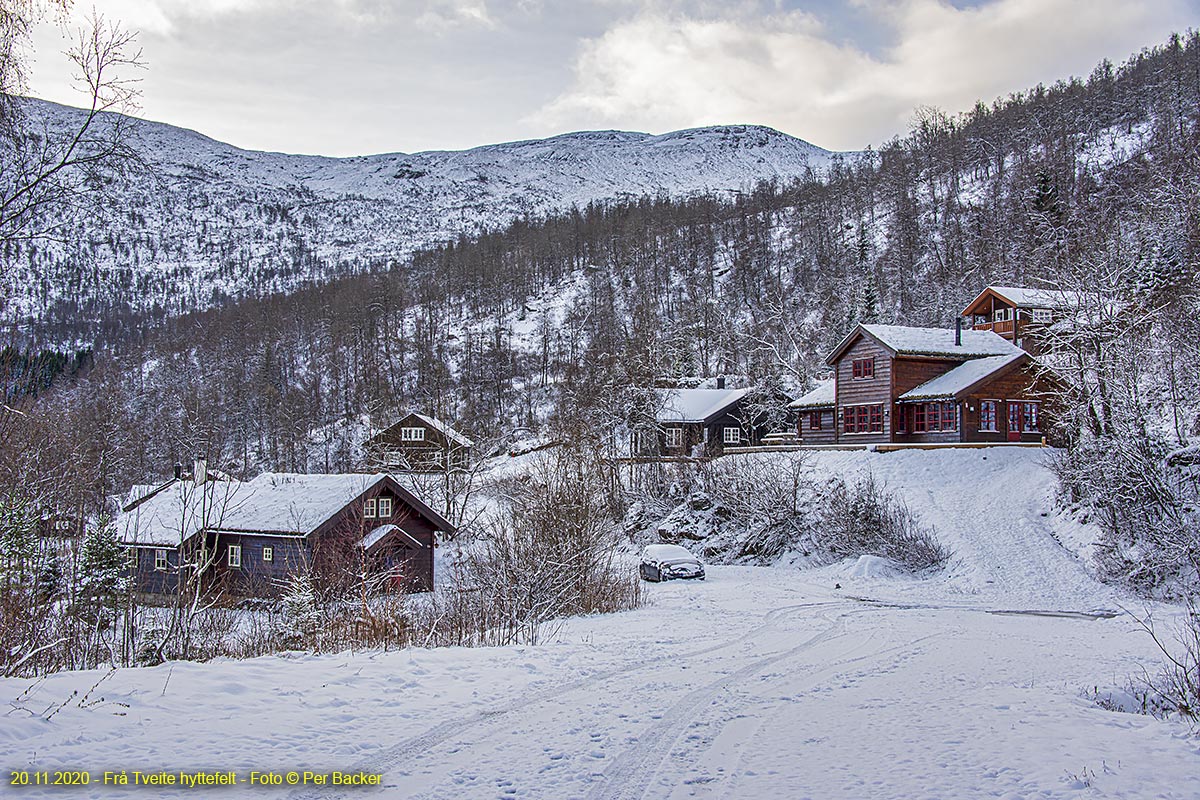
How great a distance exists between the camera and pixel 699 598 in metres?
25.8

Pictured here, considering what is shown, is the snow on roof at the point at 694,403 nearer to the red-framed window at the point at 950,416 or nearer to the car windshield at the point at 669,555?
the red-framed window at the point at 950,416

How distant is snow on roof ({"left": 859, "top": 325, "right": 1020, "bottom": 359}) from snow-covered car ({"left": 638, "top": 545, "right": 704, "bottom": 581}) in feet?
55.0

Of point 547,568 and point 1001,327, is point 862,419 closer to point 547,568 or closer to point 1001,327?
point 1001,327

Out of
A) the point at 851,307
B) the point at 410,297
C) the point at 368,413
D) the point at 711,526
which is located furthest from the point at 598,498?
the point at 410,297

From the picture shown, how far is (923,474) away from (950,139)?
9999 cm

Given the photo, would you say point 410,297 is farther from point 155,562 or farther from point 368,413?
point 155,562

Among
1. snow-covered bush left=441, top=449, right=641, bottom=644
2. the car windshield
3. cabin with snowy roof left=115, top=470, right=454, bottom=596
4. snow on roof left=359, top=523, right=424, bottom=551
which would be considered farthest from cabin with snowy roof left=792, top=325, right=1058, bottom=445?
snow on roof left=359, top=523, right=424, bottom=551

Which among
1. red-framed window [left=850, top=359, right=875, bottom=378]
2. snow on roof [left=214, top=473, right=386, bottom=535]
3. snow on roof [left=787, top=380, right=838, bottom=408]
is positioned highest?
red-framed window [left=850, top=359, right=875, bottom=378]

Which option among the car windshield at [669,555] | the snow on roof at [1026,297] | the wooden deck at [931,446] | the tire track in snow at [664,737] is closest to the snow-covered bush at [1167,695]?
the tire track in snow at [664,737]

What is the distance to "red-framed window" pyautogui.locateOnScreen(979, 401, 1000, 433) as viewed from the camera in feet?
129

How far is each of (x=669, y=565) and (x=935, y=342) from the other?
2092 cm

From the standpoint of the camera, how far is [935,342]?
42.7 metres

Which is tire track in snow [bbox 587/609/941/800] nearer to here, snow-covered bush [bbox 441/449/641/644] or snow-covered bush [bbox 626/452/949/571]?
snow-covered bush [bbox 441/449/641/644]

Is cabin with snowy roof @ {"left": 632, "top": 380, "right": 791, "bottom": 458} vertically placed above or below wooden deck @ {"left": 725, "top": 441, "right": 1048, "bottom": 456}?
above
